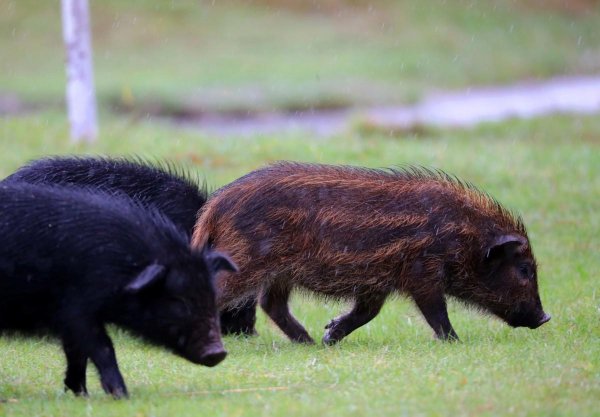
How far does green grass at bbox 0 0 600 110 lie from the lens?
76.1 ft

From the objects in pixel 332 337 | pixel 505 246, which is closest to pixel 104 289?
pixel 332 337

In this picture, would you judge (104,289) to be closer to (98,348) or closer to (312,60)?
(98,348)

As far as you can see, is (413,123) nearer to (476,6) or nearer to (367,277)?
(367,277)

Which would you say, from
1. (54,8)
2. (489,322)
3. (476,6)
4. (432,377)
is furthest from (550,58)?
(432,377)

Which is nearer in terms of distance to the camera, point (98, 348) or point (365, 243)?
point (98, 348)

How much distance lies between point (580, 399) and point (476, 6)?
26.3m

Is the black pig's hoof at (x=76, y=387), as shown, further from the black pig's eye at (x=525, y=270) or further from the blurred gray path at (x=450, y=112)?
the blurred gray path at (x=450, y=112)

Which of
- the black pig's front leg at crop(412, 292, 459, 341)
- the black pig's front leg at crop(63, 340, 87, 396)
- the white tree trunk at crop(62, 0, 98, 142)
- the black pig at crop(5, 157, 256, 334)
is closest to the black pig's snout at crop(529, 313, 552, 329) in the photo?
the black pig's front leg at crop(412, 292, 459, 341)

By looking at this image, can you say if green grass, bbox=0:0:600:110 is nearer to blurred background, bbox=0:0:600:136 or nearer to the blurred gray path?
blurred background, bbox=0:0:600:136

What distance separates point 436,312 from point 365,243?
2.36 ft

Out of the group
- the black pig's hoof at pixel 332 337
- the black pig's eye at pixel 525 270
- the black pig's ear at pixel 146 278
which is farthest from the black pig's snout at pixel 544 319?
the black pig's ear at pixel 146 278

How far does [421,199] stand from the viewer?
8.02 meters

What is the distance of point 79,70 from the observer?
15297mm

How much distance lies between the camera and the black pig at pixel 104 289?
6223 millimetres
